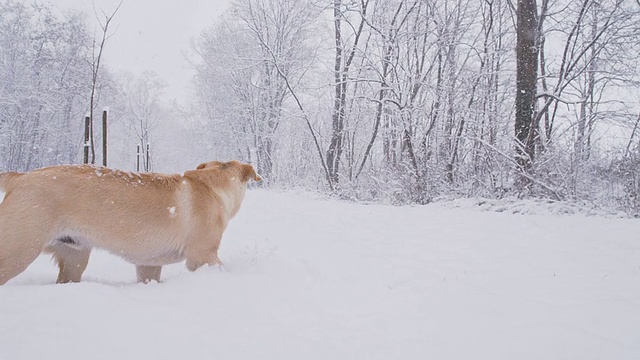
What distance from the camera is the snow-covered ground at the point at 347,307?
1.49 m

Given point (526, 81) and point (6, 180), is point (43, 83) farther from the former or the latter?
point (526, 81)

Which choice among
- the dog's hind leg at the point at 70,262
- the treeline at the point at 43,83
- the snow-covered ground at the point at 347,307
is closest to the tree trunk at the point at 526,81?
the snow-covered ground at the point at 347,307

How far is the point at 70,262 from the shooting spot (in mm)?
2480

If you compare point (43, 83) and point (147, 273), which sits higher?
point (43, 83)

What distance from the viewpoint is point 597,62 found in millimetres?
9258

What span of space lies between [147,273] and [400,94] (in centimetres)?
862

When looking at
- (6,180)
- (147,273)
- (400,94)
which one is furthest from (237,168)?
(400,94)

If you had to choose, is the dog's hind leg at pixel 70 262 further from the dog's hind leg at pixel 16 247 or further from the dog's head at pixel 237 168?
the dog's head at pixel 237 168

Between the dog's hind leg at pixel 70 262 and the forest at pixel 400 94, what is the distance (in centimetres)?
695

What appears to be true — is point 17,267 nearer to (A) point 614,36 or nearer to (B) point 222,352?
(B) point 222,352

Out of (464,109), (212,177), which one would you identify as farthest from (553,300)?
(464,109)

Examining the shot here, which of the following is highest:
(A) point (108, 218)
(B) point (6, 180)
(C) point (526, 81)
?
(C) point (526, 81)

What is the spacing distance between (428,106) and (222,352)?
1055cm

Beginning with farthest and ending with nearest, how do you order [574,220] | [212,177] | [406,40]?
[406,40] → [574,220] → [212,177]
